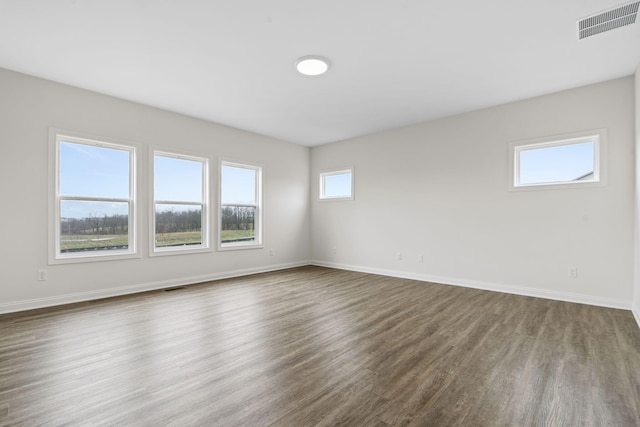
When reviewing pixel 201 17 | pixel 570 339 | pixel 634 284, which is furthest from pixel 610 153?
pixel 201 17

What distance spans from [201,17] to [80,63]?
182cm

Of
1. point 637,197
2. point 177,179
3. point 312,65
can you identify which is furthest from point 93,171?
point 637,197

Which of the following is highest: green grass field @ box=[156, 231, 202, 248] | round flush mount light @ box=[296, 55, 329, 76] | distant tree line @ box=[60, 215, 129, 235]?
round flush mount light @ box=[296, 55, 329, 76]

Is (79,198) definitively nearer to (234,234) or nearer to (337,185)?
(234,234)

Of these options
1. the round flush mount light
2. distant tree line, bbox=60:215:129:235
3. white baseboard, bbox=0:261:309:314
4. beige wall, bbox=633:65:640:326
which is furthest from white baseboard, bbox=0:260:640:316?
the round flush mount light

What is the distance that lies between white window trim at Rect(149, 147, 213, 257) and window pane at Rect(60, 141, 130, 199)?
1.12ft

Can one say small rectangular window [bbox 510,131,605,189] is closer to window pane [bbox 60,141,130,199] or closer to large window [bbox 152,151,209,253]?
large window [bbox 152,151,209,253]

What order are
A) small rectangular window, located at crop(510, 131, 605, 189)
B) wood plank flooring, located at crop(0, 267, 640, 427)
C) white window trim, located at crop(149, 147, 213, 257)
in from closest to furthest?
wood plank flooring, located at crop(0, 267, 640, 427) → small rectangular window, located at crop(510, 131, 605, 189) → white window trim, located at crop(149, 147, 213, 257)

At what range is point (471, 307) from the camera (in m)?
3.68

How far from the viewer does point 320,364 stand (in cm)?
222

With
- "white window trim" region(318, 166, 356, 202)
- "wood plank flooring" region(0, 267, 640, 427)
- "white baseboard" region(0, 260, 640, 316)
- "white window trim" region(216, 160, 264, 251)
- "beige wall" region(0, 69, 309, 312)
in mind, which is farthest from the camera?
"white window trim" region(318, 166, 356, 202)

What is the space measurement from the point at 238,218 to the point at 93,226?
2.30 m

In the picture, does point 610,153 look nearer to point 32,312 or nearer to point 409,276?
point 409,276

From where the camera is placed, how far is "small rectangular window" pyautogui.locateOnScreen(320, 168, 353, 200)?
649 centimetres
